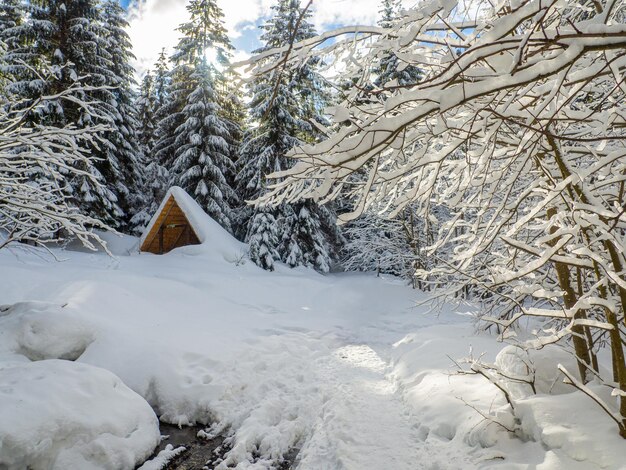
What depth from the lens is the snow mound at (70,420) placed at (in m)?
3.07

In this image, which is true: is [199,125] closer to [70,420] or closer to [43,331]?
[43,331]

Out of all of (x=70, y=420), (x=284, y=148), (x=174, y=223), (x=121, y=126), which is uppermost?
(x=121, y=126)

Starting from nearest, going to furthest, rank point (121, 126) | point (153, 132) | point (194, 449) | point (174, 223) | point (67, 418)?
point (67, 418) < point (194, 449) < point (174, 223) < point (121, 126) < point (153, 132)

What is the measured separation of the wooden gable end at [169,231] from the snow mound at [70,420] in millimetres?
11039

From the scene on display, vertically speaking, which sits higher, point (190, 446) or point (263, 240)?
point (263, 240)

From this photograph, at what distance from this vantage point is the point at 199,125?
18859mm

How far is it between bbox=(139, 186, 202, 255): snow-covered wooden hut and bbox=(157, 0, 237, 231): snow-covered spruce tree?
7.01ft

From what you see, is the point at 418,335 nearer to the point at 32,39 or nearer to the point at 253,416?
the point at 253,416

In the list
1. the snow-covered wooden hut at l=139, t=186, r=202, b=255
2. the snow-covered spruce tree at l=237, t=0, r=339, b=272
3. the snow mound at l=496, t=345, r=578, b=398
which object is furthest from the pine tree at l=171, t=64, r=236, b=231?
the snow mound at l=496, t=345, r=578, b=398

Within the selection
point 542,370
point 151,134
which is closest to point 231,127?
point 151,134

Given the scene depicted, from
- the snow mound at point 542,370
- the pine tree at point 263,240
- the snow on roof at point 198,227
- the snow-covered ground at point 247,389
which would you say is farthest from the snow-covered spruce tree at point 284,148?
the snow mound at point 542,370

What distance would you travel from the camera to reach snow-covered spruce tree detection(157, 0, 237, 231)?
18578 mm

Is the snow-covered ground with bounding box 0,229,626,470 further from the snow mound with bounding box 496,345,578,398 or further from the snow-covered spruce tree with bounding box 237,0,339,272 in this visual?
the snow-covered spruce tree with bounding box 237,0,339,272

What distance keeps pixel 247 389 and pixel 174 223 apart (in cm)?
1286
